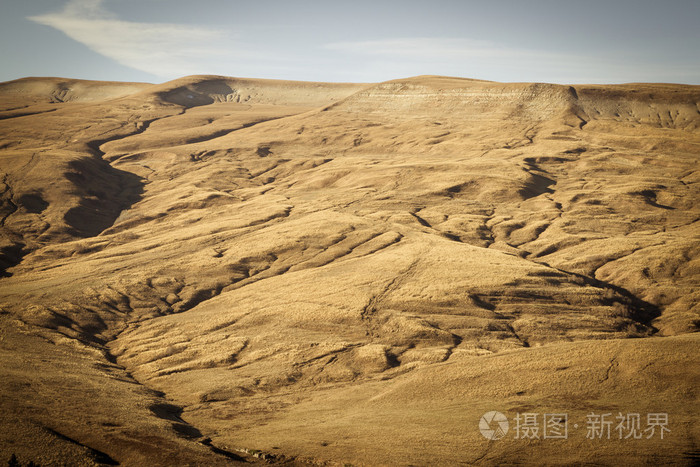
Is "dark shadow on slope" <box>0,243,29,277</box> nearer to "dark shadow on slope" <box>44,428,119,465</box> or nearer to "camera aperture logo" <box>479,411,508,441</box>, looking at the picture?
"dark shadow on slope" <box>44,428,119,465</box>

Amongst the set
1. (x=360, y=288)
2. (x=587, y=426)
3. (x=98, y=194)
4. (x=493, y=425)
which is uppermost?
(x=98, y=194)

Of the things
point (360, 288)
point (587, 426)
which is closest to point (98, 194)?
point (360, 288)

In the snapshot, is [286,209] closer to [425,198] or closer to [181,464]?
[425,198]

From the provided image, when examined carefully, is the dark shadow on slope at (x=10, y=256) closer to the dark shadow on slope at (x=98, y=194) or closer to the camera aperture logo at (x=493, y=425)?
the dark shadow on slope at (x=98, y=194)

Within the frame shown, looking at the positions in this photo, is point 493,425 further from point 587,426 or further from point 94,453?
point 94,453

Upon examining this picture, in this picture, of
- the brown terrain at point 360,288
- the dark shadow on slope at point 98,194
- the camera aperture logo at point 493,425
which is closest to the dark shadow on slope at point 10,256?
the brown terrain at point 360,288
